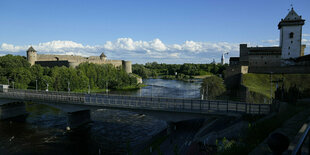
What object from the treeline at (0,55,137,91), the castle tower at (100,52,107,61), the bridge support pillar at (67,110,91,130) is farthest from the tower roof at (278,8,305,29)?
the castle tower at (100,52,107,61)

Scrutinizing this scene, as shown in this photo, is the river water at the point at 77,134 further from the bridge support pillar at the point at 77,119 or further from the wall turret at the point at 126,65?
the wall turret at the point at 126,65

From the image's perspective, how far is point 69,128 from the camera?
36.8m

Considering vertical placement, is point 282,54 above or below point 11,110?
above

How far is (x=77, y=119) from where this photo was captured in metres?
38.8

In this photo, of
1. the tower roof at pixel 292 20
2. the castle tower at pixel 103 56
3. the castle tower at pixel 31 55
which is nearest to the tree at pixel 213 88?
the tower roof at pixel 292 20

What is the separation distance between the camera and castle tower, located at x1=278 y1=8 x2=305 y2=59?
6419 centimetres

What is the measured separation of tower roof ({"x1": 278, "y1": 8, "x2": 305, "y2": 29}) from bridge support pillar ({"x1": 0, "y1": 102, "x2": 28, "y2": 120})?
7196 centimetres

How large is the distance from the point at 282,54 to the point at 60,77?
243ft

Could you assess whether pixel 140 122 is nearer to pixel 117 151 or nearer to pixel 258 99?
pixel 117 151

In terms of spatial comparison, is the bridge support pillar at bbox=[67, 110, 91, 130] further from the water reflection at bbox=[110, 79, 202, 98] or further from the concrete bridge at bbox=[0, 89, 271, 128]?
the water reflection at bbox=[110, 79, 202, 98]

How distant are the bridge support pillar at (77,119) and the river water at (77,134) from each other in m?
1.27

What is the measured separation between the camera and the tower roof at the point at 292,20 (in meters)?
63.8

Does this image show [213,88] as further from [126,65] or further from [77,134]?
[126,65]

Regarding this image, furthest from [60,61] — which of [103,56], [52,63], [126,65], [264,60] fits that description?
[264,60]
